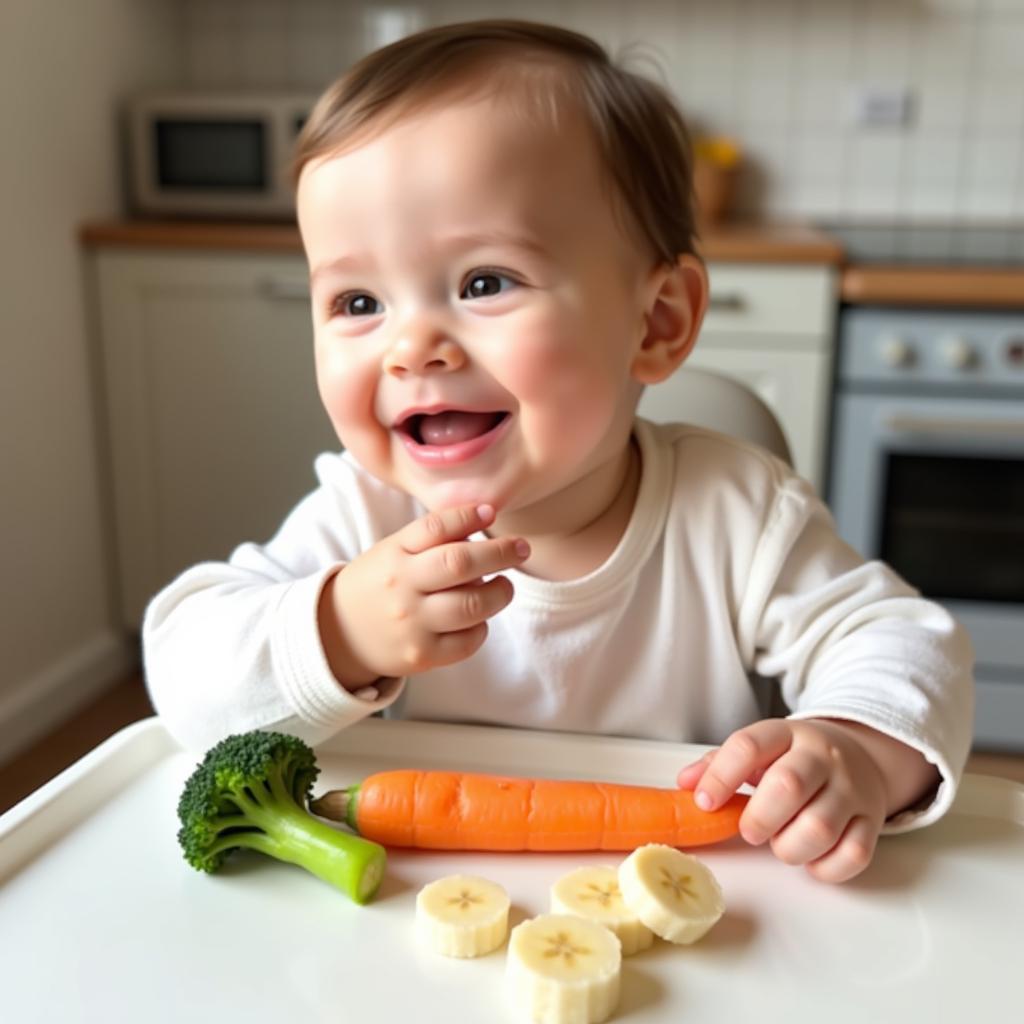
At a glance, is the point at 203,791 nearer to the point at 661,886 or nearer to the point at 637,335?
the point at 661,886

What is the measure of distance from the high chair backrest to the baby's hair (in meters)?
0.30

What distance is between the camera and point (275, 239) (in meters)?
2.26

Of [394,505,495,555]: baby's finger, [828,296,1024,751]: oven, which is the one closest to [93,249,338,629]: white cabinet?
[828,296,1024,751]: oven

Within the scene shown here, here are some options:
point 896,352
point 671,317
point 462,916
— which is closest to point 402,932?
point 462,916

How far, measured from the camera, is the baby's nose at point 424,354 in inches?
27.7

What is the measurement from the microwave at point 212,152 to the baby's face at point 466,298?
5.98ft

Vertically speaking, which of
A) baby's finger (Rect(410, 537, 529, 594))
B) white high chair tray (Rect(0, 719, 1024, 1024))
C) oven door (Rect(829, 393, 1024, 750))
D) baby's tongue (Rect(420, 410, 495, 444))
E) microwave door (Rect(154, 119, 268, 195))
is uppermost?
microwave door (Rect(154, 119, 268, 195))

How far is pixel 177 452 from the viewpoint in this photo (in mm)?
A: 2463

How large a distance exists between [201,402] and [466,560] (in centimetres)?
188

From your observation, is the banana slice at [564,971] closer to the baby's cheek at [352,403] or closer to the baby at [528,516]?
the baby at [528,516]

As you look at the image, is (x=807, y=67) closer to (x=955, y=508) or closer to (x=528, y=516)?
(x=955, y=508)

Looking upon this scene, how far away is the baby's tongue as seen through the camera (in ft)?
2.50

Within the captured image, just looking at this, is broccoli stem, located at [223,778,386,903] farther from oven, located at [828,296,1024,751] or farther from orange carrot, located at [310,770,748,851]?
oven, located at [828,296,1024,751]

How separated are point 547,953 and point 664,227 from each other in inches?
21.3
